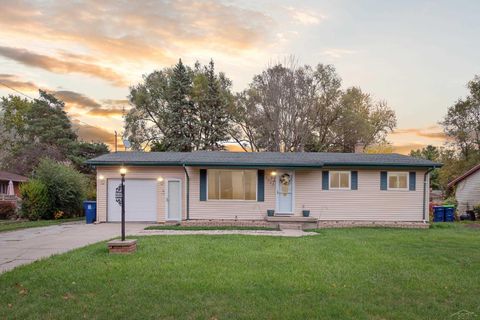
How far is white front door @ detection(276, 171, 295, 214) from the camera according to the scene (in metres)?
16.4

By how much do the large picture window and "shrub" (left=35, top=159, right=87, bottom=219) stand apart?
28.3 feet

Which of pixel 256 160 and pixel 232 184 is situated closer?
pixel 232 184

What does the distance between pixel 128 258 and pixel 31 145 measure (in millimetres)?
38085

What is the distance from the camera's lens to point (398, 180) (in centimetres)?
1659

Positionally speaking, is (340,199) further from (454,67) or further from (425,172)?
(454,67)

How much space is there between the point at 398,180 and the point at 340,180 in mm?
2504

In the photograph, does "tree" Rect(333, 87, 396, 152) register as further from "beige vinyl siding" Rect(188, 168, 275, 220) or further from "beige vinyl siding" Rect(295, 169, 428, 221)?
"beige vinyl siding" Rect(188, 168, 275, 220)

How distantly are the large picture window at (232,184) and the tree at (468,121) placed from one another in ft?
84.7

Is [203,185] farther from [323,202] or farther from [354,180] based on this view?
[354,180]

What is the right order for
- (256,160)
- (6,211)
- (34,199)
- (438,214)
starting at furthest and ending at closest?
(6,211) → (438,214) → (34,199) → (256,160)

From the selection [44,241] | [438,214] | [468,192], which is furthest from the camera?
[468,192]

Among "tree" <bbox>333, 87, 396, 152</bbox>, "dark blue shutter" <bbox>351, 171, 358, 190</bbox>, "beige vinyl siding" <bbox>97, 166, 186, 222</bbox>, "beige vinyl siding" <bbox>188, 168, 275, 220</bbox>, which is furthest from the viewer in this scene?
"tree" <bbox>333, 87, 396, 152</bbox>

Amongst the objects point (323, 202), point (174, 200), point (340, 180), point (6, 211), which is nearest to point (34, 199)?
point (6, 211)

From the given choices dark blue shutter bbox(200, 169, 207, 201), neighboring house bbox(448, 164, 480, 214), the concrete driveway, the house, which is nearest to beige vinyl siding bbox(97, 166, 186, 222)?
the house
